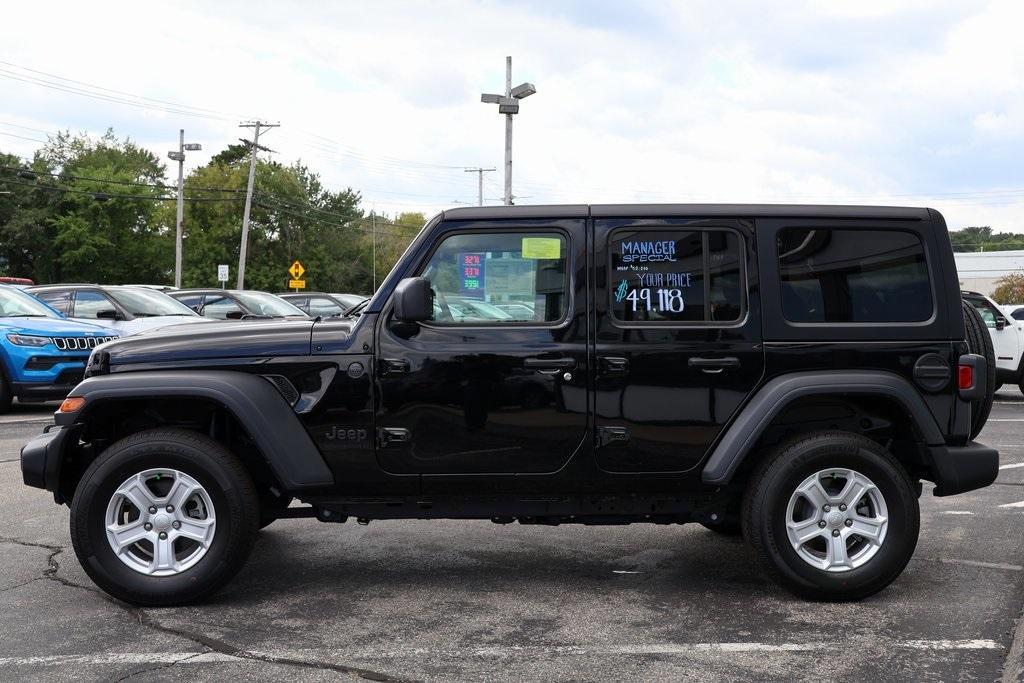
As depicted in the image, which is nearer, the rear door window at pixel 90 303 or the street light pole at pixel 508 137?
the rear door window at pixel 90 303

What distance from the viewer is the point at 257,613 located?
4641mm

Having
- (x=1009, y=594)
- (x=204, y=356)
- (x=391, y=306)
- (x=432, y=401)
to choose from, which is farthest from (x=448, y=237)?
(x=1009, y=594)

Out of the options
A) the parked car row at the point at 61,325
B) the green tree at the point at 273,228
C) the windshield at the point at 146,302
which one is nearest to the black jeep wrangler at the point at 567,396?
the parked car row at the point at 61,325

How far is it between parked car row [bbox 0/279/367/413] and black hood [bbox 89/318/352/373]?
490 cm

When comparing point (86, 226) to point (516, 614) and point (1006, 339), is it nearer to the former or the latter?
A: point (1006, 339)

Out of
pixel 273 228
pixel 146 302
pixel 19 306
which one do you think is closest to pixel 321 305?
pixel 146 302

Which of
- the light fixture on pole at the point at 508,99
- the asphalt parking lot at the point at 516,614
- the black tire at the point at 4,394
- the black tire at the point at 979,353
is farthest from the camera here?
the light fixture on pole at the point at 508,99

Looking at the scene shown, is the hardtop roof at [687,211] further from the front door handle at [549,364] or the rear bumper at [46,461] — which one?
the rear bumper at [46,461]

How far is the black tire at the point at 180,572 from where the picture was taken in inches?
183

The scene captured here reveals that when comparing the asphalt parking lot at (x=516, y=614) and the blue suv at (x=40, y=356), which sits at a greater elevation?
the blue suv at (x=40, y=356)

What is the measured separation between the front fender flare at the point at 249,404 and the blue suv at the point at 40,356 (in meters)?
7.57

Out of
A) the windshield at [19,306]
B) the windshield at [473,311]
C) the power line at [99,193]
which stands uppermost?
the power line at [99,193]

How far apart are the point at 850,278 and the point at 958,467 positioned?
1.02 metres

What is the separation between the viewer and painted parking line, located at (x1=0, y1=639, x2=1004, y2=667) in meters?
3.98
